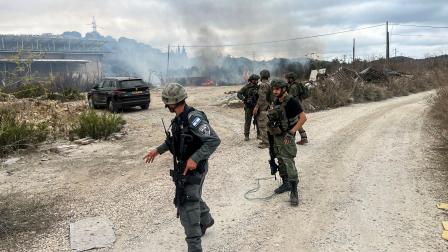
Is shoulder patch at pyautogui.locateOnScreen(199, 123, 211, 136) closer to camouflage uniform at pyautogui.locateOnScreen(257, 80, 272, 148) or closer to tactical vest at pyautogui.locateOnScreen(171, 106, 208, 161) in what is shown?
tactical vest at pyautogui.locateOnScreen(171, 106, 208, 161)

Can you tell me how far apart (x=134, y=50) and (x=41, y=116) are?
55.8 metres

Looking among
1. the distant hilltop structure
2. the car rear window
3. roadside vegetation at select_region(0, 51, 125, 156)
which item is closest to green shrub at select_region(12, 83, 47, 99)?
roadside vegetation at select_region(0, 51, 125, 156)

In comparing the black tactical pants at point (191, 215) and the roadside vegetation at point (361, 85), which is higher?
the roadside vegetation at point (361, 85)

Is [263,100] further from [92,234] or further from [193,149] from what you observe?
[193,149]

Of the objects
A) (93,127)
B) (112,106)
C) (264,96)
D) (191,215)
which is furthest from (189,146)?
(112,106)

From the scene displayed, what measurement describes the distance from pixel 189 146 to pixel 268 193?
2.57m

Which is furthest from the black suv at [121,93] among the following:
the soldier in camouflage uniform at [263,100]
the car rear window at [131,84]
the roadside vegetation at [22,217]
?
the roadside vegetation at [22,217]

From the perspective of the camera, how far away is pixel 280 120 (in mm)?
5371

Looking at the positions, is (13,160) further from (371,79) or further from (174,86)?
(371,79)

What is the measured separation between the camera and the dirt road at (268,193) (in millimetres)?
4422

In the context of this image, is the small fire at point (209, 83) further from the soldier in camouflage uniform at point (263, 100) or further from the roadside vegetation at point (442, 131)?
the soldier in camouflage uniform at point (263, 100)

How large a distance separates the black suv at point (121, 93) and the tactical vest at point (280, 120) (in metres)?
12.3

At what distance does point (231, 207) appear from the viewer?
5445mm

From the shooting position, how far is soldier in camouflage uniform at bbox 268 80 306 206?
17.5ft
